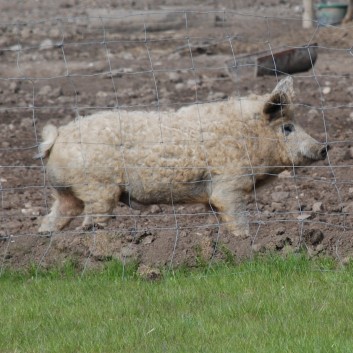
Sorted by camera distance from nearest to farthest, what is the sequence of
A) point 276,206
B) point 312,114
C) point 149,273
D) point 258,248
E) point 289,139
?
point 149,273 → point 258,248 → point 289,139 → point 276,206 → point 312,114

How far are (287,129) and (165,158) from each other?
130 cm

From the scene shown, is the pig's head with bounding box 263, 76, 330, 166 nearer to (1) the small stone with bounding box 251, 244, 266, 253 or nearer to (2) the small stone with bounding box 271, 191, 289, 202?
(2) the small stone with bounding box 271, 191, 289, 202

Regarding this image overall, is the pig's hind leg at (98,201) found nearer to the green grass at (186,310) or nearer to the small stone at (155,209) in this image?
the green grass at (186,310)

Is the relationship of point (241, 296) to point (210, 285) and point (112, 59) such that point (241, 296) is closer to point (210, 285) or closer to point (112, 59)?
Answer: point (210, 285)

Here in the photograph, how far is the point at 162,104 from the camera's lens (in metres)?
11.8

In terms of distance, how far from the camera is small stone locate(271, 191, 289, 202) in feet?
35.2

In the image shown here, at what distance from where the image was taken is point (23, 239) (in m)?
8.78

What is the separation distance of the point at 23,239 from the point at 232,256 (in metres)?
1.67

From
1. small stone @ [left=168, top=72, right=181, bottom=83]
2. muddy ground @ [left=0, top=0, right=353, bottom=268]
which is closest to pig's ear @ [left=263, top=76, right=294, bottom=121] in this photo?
muddy ground @ [left=0, top=0, right=353, bottom=268]

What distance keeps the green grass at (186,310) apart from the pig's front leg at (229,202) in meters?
1.23

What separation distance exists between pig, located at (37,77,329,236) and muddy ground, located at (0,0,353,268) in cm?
20

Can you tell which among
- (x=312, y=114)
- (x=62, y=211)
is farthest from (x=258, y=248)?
(x=312, y=114)

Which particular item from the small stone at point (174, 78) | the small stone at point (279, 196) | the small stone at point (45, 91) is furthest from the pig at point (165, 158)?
the small stone at point (174, 78)

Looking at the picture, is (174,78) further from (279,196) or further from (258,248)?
(258,248)
